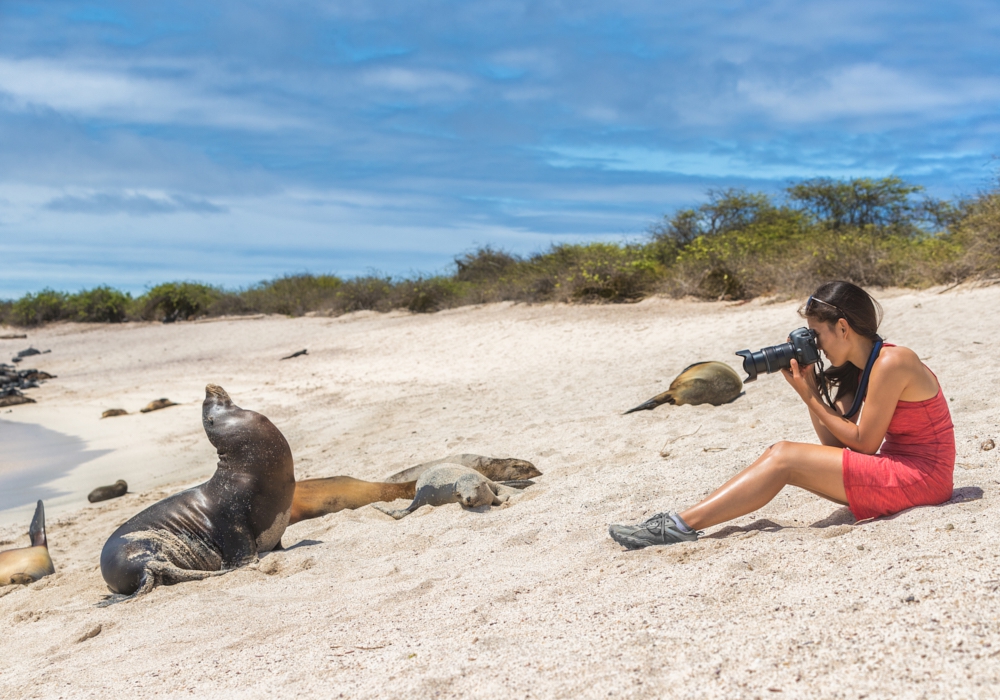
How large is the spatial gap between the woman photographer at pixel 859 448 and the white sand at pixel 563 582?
0.47 feet

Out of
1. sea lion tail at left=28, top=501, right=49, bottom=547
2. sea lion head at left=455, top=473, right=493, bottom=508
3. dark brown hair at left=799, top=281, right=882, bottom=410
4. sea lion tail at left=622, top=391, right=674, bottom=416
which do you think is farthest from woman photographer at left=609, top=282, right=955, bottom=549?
sea lion tail at left=28, top=501, right=49, bottom=547

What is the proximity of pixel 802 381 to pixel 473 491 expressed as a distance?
2.48m

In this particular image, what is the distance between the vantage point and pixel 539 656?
269 cm

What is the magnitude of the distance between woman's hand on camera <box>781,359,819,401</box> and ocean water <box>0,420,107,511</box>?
7.48 meters

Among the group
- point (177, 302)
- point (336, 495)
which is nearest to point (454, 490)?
point (336, 495)

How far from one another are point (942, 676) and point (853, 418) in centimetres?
209

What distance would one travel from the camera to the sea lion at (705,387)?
7543 millimetres

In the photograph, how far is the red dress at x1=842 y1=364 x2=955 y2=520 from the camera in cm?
366

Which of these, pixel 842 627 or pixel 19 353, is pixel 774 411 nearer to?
pixel 842 627

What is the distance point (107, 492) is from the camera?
25.3 ft

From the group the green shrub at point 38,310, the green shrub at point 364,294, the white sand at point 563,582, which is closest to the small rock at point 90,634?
the white sand at point 563,582

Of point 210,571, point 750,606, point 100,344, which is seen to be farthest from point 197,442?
point 100,344

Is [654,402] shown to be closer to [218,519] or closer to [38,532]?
[218,519]

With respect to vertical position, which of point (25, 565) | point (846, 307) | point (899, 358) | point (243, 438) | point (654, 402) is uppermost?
point (846, 307)
